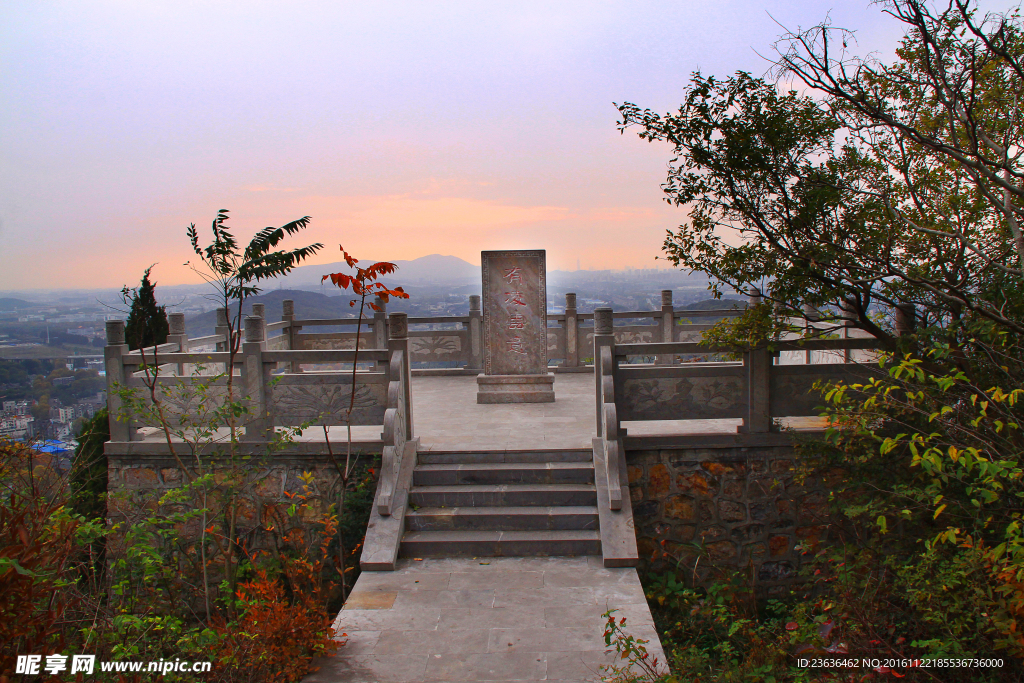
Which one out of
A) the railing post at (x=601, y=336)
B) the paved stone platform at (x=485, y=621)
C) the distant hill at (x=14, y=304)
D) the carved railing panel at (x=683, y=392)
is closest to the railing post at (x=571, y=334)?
the railing post at (x=601, y=336)

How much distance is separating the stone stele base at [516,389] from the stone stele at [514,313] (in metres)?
0.18

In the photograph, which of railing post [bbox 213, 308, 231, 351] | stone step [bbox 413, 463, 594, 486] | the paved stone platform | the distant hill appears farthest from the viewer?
railing post [bbox 213, 308, 231, 351]

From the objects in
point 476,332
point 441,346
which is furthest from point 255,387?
point 476,332

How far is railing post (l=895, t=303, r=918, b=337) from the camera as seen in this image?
590 centimetres

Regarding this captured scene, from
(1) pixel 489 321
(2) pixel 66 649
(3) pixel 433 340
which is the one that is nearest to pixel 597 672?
(2) pixel 66 649

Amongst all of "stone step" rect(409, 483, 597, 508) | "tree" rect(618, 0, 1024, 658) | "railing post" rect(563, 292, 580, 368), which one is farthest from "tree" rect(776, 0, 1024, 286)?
"railing post" rect(563, 292, 580, 368)

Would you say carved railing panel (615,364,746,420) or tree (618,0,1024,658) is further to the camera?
carved railing panel (615,364,746,420)

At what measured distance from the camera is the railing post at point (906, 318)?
5902mm

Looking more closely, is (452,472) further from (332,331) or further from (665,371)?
(332,331)

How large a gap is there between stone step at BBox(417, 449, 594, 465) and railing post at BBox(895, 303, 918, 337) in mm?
3072

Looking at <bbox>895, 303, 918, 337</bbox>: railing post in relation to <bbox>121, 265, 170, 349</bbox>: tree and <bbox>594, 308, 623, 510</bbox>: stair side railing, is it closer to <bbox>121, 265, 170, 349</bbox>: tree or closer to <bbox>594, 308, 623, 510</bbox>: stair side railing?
<bbox>594, 308, 623, 510</bbox>: stair side railing

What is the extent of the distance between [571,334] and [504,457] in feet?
18.7

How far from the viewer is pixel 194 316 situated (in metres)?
13.4

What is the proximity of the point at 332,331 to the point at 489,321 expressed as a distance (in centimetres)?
354
